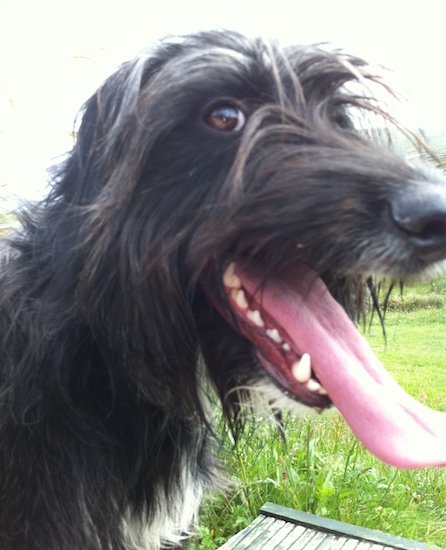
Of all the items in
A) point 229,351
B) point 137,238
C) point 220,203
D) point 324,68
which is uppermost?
point 324,68

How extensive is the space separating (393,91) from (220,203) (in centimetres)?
78

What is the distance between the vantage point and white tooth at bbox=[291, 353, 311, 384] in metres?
1.55

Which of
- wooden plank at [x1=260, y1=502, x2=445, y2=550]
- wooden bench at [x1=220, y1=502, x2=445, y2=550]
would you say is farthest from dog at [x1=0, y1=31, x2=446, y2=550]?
wooden plank at [x1=260, y1=502, x2=445, y2=550]

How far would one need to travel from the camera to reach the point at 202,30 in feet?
5.97

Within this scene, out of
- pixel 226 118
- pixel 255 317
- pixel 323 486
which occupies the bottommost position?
pixel 323 486

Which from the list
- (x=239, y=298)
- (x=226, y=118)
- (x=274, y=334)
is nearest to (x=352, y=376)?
(x=274, y=334)

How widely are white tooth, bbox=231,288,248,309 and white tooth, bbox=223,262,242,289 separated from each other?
1cm

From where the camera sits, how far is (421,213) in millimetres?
1393

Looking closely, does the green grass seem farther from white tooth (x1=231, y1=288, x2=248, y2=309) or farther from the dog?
white tooth (x1=231, y1=288, x2=248, y2=309)

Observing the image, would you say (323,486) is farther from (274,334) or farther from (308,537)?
(274,334)

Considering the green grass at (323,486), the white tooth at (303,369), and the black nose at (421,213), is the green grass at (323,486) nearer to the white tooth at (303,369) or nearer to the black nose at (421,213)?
the white tooth at (303,369)

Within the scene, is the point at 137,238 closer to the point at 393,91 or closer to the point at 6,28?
the point at 393,91

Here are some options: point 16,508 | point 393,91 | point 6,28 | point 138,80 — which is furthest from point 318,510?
point 6,28

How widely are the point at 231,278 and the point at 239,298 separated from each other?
5 centimetres
